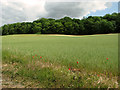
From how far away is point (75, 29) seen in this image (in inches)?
2462

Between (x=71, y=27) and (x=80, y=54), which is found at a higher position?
(x=71, y=27)

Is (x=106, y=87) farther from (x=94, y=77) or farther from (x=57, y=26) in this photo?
(x=57, y=26)

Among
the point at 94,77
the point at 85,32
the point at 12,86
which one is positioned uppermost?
the point at 85,32

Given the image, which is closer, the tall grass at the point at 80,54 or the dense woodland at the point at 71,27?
the tall grass at the point at 80,54

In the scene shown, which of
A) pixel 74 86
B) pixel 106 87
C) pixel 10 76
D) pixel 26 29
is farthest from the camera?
pixel 26 29

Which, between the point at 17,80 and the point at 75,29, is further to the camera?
the point at 75,29

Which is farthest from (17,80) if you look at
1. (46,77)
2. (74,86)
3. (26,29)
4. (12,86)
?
(26,29)

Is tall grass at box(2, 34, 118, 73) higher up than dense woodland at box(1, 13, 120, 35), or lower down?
lower down

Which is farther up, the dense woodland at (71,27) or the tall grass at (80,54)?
the dense woodland at (71,27)

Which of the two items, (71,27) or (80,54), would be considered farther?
(71,27)

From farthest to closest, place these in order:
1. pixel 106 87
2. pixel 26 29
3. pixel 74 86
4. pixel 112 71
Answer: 1. pixel 26 29
2. pixel 112 71
3. pixel 74 86
4. pixel 106 87

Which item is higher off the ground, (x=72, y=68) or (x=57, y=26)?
(x=57, y=26)

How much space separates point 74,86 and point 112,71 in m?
2.05

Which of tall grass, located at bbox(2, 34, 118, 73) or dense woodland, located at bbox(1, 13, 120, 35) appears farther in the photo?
dense woodland, located at bbox(1, 13, 120, 35)
